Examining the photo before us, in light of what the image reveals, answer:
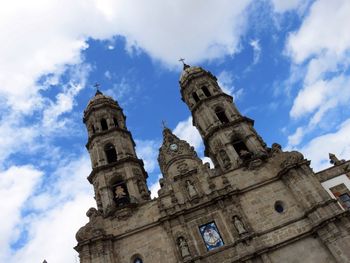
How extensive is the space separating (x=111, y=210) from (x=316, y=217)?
12223mm

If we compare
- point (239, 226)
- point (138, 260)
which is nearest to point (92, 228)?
point (138, 260)

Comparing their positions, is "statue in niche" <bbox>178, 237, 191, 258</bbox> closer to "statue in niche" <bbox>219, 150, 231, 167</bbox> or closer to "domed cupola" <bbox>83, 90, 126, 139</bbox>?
"statue in niche" <bbox>219, 150, 231, 167</bbox>

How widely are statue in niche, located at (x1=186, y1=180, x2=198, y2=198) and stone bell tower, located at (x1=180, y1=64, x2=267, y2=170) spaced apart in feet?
10.3

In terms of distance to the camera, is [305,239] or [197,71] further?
[197,71]

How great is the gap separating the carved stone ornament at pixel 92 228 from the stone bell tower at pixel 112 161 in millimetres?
715

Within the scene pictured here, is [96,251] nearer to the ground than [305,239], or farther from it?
farther from it

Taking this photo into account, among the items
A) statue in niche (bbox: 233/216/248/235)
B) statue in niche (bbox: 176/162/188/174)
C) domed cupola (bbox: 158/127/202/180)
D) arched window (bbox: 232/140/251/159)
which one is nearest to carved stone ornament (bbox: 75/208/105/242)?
domed cupola (bbox: 158/127/202/180)

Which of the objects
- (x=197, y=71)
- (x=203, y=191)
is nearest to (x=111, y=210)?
(x=203, y=191)

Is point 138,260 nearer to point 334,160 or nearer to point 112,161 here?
point 112,161

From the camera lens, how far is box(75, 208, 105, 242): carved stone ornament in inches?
853

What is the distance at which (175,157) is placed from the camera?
26.5m

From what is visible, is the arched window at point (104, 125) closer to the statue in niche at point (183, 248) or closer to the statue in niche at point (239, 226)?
the statue in niche at point (183, 248)

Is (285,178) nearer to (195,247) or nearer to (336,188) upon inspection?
(336,188)

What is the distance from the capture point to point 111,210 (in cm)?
2350
